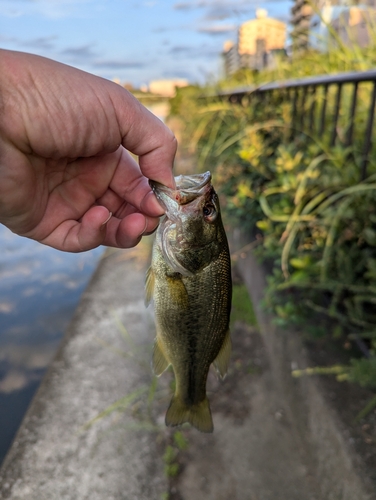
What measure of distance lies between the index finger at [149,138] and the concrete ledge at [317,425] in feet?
5.17

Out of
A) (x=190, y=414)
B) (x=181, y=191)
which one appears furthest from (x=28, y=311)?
(x=181, y=191)

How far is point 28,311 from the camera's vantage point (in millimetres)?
4965

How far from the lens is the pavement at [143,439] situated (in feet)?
7.98

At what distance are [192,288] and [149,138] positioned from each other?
21.7 inches

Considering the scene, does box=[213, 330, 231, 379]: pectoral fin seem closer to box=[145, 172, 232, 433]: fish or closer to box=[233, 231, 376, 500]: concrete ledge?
box=[145, 172, 232, 433]: fish

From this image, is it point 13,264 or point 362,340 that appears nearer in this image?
point 362,340

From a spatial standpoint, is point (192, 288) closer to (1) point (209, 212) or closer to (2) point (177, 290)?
(2) point (177, 290)

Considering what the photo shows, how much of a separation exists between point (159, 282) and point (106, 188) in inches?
19.9

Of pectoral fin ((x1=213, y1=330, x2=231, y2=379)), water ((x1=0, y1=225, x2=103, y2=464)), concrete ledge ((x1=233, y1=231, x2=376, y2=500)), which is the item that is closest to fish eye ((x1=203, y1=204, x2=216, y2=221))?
pectoral fin ((x1=213, y1=330, x2=231, y2=379))

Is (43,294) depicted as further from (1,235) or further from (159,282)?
(159,282)

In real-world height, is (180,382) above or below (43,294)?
above

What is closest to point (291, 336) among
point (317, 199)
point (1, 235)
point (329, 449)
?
point (329, 449)

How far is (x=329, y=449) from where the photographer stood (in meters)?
2.24

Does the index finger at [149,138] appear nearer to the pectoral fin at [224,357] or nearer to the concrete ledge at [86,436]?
the pectoral fin at [224,357]
